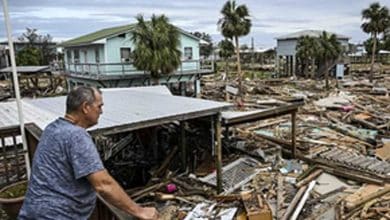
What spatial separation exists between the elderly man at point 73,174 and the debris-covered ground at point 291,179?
5.87m

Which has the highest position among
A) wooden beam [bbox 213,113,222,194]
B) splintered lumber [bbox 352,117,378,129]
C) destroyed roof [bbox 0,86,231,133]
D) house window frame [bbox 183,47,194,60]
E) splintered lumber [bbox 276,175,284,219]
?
house window frame [bbox 183,47,194,60]

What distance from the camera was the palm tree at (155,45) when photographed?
2078 centimetres

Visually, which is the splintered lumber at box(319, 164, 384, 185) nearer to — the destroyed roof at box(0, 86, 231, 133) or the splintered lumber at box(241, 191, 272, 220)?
the splintered lumber at box(241, 191, 272, 220)

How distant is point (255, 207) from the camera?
26.5 ft

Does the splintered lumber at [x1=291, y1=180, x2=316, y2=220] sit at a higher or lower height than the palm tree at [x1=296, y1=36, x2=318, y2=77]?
lower

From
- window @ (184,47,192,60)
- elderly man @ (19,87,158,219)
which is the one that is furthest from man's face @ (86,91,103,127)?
window @ (184,47,192,60)

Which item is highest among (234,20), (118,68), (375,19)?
(375,19)

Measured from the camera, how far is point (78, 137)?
2.21 meters

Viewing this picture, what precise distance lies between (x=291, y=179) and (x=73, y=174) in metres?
→ 8.63

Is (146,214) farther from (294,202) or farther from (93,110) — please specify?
(294,202)

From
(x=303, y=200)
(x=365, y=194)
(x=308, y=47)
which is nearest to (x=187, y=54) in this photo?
(x=308, y=47)

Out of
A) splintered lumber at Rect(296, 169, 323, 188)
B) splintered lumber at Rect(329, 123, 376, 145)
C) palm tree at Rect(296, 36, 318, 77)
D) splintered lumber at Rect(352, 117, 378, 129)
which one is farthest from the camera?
palm tree at Rect(296, 36, 318, 77)

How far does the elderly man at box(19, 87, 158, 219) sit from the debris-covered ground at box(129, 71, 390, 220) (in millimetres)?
5872

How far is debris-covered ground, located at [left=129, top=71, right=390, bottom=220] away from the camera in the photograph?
27.1 feet
